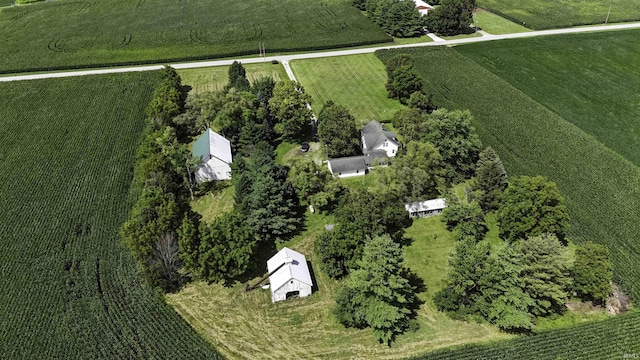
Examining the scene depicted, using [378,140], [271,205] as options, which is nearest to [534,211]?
[378,140]

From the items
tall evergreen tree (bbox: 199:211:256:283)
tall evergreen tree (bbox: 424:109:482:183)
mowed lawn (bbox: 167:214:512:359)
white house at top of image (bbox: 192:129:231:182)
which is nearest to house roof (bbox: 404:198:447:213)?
tall evergreen tree (bbox: 424:109:482:183)

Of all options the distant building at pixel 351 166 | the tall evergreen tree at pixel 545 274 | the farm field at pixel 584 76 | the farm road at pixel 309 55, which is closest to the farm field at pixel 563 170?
the farm field at pixel 584 76

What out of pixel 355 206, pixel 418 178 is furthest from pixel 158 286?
pixel 418 178

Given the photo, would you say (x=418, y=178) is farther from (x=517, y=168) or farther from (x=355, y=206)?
(x=517, y=168)

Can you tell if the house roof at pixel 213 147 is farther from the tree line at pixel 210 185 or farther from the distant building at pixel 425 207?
the distant building at pixel 425 207

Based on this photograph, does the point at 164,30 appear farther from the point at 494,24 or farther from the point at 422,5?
the point at 494,24

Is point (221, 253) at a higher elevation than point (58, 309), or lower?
higher
